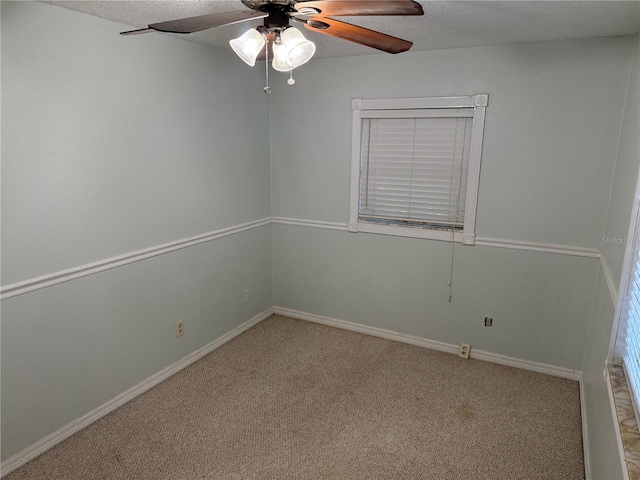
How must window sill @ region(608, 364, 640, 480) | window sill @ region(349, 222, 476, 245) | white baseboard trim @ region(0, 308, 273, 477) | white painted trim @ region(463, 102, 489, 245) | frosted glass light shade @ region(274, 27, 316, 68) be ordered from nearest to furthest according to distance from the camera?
window sill @ region(608, 364, 640, 480) < frosted glass light shade @ region(274, 27, 316, 68) < white baseboard trim @ region(0, 308, 273, 477) < white painted trim @ region(463, 102, 489, 245) < window sill @ region(349, 222, 476, 245)

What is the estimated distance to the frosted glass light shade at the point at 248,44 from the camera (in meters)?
1.63

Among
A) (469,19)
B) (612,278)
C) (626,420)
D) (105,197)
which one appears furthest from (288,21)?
(612,278)

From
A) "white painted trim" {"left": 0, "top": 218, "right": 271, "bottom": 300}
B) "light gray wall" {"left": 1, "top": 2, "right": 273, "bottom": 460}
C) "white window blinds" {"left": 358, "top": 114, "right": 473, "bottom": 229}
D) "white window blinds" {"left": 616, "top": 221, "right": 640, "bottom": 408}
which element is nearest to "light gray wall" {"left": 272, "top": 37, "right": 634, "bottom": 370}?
"white window blinds" {"left": 358, "top": 114, "right": 473, "bottom": 229}

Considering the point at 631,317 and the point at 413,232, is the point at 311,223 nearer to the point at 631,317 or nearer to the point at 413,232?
the point at 413,232

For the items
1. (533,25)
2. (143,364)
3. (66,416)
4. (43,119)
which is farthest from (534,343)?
(43,119)

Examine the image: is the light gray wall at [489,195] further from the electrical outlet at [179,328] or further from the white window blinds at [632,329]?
the white window blinds at [632,329]

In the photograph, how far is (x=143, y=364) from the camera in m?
2.77

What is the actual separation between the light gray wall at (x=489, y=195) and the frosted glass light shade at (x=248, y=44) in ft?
5.65

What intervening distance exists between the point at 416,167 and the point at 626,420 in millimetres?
2222

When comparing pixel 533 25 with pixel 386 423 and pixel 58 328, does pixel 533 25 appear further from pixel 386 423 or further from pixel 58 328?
pixel 58 328

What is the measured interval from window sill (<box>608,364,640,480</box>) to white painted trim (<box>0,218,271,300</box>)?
8.18ft

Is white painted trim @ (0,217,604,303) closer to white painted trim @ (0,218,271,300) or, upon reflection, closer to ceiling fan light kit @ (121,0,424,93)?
white painted trim @ (0,218,271,300)

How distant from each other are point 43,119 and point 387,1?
5.71 ft

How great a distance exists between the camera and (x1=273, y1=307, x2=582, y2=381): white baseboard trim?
3.03 m
